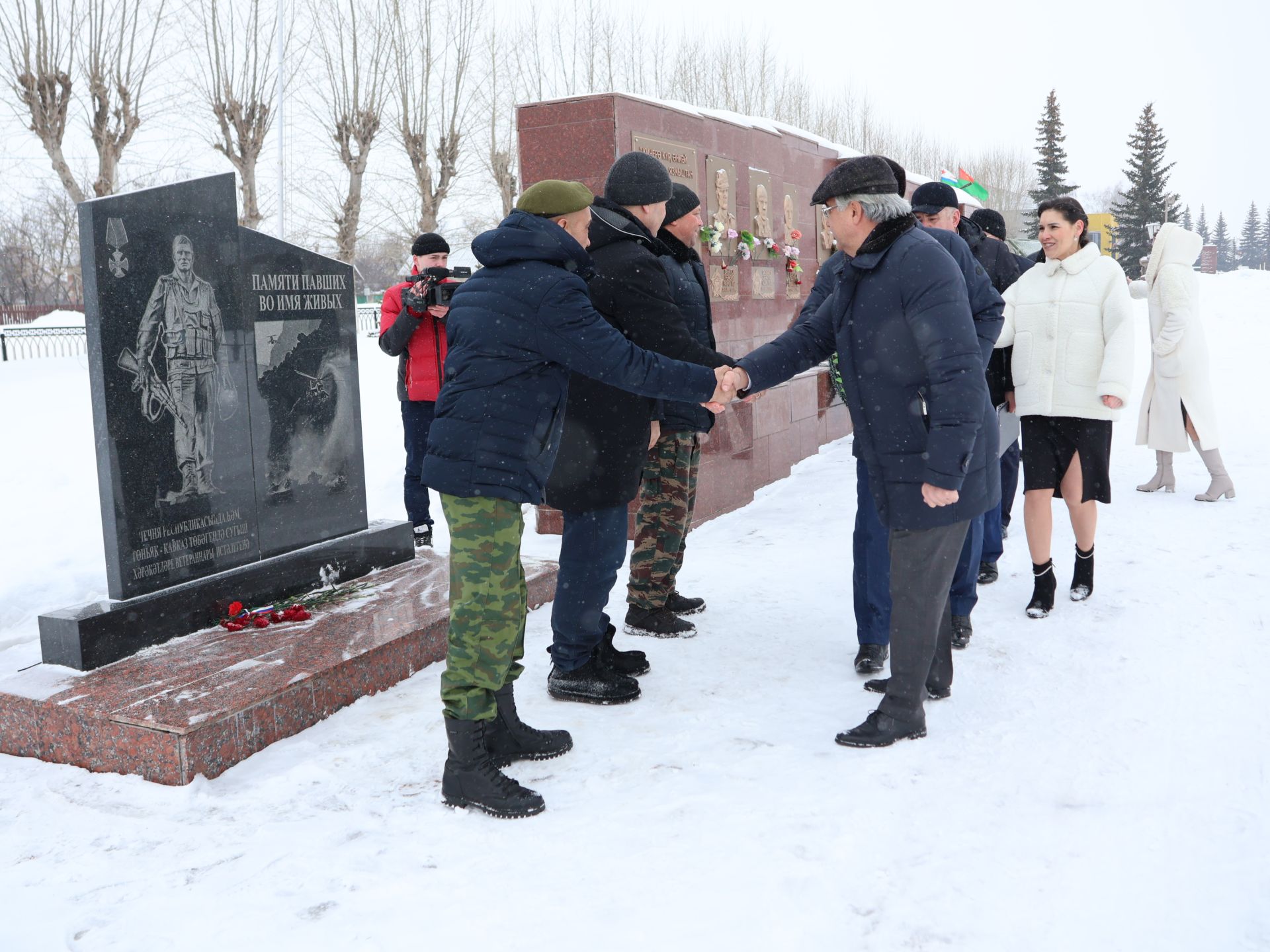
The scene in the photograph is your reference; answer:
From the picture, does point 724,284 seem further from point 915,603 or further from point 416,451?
point 915,603

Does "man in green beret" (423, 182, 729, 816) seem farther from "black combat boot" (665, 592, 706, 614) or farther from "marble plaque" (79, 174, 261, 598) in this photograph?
"black combat boot" (665, 592, 706, 614)

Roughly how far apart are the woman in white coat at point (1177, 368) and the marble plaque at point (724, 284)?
277cm

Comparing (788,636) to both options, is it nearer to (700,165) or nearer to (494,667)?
(494,667)

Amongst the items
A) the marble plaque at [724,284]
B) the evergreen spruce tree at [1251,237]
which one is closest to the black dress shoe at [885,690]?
the marble plaque at [724,284]

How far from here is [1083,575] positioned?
4.85 meters

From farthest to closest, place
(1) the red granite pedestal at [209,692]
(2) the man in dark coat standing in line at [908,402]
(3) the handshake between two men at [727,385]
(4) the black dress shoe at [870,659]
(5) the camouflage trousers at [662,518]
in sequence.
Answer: (5) the camouflage trousers at [662,518] → (4) the black dress shoe at [870,659] → (3) the handshake between two men at [727,385] → (1) the red granite pedestal at [209,692] → (2) the man in dark coat standing in line at [908,402]

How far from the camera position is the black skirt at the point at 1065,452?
461cm

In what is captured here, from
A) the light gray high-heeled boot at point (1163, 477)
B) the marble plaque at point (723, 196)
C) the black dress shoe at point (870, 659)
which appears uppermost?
the marble plaque at point (723, 196)

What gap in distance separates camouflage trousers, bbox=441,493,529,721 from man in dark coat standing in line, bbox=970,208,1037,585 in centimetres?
260

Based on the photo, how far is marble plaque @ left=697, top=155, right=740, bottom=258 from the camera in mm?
7027

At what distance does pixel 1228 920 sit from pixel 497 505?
2050 millimetres

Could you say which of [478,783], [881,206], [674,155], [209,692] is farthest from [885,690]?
[674,155]

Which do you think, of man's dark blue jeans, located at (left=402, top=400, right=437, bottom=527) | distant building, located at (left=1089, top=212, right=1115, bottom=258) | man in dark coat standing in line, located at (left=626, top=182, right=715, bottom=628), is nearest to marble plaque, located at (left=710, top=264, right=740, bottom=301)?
man's dark blue jeans, located at (left=402, top=400, right=437, bottom=527)

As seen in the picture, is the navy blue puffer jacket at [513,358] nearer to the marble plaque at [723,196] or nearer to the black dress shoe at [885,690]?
the black dress shoe at [885,690]
